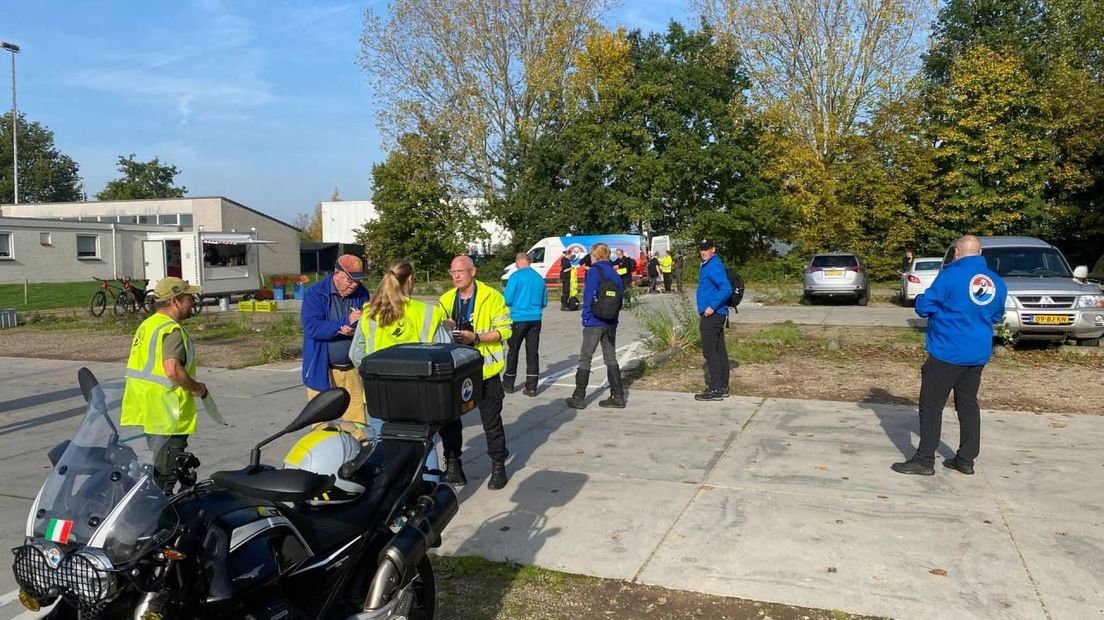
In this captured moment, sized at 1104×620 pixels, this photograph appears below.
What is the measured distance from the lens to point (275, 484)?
2582 mm

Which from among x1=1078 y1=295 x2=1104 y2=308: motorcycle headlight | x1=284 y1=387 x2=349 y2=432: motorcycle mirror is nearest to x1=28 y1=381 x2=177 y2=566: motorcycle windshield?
x1=284 y1=387 x2=349 y2=432: motorcycle mirror

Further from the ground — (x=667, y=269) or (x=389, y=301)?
(x=667, y=269)

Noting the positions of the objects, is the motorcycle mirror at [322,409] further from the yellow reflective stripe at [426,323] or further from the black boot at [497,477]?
the black boot at [497,477]

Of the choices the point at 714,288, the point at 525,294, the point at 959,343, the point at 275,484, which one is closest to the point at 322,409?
the point at 275,484

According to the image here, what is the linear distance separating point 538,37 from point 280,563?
39.6 meters

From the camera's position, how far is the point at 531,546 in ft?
16.3

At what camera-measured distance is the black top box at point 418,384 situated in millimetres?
3729

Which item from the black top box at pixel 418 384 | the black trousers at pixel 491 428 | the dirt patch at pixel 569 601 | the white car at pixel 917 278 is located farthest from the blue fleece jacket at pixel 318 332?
the white car at pixel 917 278

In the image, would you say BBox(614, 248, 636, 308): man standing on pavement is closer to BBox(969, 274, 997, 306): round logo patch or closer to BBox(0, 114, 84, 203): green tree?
BBox(969, 274, 997, 306): round logo patch

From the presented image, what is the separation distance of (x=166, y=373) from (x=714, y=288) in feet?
19.5

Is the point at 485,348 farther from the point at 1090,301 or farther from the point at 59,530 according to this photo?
the point at 1090,301

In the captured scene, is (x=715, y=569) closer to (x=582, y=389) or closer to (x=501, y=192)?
(x=582, y=389)

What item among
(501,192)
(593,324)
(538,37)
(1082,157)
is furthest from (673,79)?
(593,324)

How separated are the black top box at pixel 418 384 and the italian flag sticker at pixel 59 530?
161 cm
